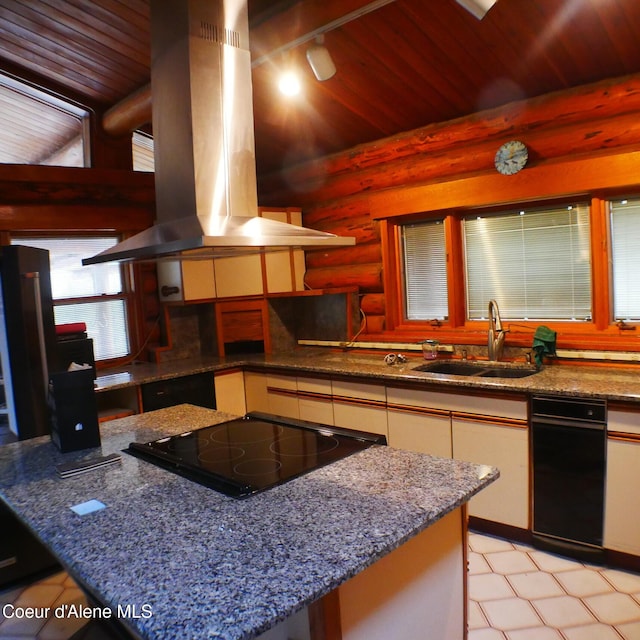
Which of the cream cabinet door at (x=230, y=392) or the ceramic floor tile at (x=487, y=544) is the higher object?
the cream cabinet door at (x=230, y=392)

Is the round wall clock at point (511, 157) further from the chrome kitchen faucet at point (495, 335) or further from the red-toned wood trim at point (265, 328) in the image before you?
the red-toned wood trim at point (265, 328)

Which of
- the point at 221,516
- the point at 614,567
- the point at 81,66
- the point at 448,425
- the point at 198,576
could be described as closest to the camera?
the point at 198,576

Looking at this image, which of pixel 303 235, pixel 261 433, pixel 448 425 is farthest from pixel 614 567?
pixel 303 235

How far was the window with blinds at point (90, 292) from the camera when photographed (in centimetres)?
409

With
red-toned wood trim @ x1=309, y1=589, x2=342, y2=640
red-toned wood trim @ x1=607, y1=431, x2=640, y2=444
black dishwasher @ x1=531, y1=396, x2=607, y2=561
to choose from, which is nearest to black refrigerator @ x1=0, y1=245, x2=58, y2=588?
red-toned wood trim @ x1=309, y1=589, x2=342, y2=640

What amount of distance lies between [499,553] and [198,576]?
7.08 ft

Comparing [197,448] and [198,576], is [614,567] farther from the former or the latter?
[198,576]

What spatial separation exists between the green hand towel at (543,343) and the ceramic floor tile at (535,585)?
116 centimetres

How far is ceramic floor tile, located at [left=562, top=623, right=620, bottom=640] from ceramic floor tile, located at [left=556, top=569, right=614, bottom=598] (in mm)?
215

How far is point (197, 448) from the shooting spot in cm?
207

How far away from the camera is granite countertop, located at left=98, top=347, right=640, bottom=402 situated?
262 centimetres

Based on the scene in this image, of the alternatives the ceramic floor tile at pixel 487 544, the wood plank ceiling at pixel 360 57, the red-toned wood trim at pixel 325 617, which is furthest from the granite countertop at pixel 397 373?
the red-toned wood trim at pixel 325 617

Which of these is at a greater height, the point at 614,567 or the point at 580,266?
the point at 580,266

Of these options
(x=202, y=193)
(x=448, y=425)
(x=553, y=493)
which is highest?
(x=202, y=193)
